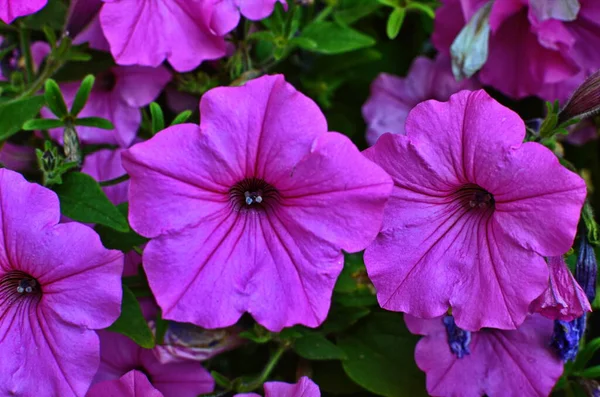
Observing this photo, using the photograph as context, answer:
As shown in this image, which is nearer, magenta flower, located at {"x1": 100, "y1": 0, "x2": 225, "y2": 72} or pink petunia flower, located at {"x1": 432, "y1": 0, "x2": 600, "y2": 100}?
magenta flower, located at {"x1": 100, "y1": 0, "x2": 225, "y2": 72}

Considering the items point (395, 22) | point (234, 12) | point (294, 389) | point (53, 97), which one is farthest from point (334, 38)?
point (294, 389)

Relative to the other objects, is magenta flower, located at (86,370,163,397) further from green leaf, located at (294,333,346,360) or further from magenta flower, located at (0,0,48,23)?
magenta flower, located at (0,0,48,23)

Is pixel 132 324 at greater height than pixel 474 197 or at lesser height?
lesser

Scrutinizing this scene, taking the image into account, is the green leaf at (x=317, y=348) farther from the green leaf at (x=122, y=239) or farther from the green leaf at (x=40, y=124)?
the green leaf at (x=40, y=124)

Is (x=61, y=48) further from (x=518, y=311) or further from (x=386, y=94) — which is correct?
(x=518, y=311)

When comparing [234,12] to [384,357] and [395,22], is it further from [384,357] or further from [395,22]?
[384,357]

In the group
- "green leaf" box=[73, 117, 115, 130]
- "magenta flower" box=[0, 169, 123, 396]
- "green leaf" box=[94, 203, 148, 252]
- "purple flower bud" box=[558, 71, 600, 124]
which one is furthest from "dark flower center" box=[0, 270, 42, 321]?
"purple flower bud" box=[558, 71, 600, 124]

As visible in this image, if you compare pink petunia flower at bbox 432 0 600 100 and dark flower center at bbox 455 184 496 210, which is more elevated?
pink petunia flower at bbox 432 0 600 100
